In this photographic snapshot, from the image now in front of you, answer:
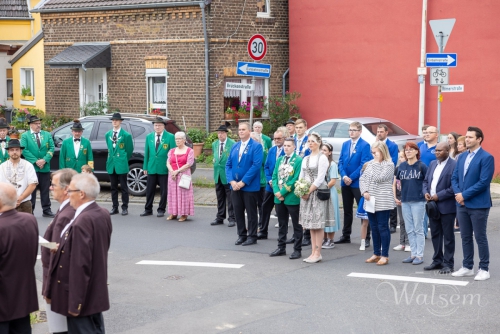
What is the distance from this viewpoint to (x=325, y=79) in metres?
24.3

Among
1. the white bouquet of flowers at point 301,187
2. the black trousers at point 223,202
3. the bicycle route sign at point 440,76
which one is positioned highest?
the bicycle route sign at point 440,76

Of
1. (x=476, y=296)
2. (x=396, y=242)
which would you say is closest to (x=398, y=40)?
(x=396, y=242)

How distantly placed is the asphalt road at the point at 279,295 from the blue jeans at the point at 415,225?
26 cm

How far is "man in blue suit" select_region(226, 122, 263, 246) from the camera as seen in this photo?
40.0ft

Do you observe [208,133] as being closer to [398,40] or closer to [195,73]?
[195,73]

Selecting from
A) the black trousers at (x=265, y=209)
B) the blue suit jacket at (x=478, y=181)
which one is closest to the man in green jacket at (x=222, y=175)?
the black trousers at (x=265, y=209)

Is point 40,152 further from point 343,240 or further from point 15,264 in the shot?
point 15,264

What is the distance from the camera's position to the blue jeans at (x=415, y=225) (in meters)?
10.6

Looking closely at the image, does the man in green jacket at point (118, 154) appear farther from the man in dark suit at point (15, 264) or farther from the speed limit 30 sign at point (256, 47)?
the man in dark suit at point (15, 264)

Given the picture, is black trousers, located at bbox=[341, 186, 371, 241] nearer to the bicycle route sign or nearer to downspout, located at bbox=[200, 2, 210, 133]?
the bicycle route sign

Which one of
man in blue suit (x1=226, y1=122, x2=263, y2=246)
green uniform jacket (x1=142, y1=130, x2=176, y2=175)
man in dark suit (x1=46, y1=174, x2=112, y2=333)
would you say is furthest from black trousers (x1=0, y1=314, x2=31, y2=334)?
green uniform jacket (x1=142, y1=130, x2=176, y2=175)

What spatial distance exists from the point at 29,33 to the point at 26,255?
29469mm

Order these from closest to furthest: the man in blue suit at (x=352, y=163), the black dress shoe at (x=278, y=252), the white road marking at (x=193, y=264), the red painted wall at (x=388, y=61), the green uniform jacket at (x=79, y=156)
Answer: the white road marking at (x=193, y=264), the black dress shoe at (x=278, y=252), the man in blue suit at (x=352, y=163), the green uniform jacket at (x=79, y=156), the red painted wall at (x=388, y=61)

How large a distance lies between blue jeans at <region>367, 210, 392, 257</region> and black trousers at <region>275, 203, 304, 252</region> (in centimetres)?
106
